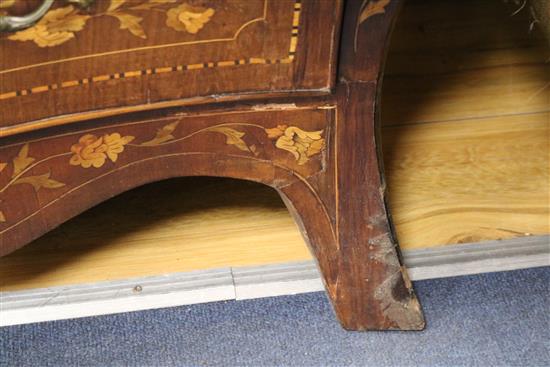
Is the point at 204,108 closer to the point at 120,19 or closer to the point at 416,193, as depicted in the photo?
the point at 120,19

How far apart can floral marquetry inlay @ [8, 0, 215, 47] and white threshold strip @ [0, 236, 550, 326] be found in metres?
0.37

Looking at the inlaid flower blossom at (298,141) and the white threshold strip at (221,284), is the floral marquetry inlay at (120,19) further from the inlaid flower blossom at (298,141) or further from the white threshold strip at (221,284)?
the white threshold strip at (221,284)

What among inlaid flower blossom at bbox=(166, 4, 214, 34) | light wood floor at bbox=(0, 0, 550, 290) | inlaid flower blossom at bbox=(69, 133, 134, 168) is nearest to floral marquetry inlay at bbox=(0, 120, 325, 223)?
inlaid flower blossom at bbox=(69, 133, 134, 168)

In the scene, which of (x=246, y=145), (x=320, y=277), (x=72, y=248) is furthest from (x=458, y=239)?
(x=72, y=248)

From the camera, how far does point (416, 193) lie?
1.34 m

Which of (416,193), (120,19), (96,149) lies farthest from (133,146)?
(416,193)

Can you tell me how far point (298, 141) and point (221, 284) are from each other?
23 centimetres

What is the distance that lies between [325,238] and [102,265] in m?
0.28

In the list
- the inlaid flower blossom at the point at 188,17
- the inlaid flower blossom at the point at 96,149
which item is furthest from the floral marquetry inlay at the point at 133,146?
the inlaid flower blossom at the point at 188,17

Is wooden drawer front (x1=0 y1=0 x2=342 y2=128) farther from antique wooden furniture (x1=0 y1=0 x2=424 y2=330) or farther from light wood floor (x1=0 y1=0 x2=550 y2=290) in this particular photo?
light wood floor (x1=0 y1=0 x2=550 y2=290)

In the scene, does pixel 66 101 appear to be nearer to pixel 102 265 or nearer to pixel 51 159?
pixel 51 159

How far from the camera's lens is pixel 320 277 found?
1.22 metres

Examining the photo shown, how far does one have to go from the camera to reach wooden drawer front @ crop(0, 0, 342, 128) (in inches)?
35.3

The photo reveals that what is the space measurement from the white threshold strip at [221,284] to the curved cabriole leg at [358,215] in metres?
0.07
